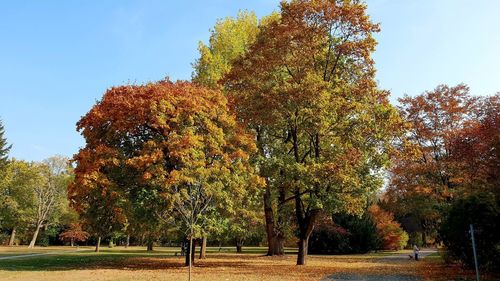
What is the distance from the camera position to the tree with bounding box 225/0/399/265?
20922 mm

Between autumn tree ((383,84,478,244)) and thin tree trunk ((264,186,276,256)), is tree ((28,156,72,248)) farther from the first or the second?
autumn tree ((383,84,478,244))

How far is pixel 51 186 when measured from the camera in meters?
62.3

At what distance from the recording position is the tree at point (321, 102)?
2092 centimetres

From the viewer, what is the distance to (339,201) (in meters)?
21.2

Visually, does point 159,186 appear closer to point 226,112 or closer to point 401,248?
point 226,112

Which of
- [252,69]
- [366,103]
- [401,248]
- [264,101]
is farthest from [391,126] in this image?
[401,248]

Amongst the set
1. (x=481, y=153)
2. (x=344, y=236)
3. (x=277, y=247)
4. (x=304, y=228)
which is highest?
(x=481, y=153)

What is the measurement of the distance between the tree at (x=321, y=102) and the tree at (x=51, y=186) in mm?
46941

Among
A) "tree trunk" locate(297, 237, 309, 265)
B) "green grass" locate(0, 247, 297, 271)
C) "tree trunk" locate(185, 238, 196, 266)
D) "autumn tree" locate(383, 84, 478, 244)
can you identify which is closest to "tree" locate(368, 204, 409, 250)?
"autumn tree" locate(383, 84, 478, 244)

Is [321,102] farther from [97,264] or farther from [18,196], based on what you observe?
[18,196]

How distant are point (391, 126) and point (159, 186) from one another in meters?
12.0

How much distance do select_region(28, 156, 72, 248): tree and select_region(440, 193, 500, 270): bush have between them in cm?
5584

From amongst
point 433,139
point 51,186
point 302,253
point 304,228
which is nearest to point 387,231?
point 433,139

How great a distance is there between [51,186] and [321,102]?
176 feet
